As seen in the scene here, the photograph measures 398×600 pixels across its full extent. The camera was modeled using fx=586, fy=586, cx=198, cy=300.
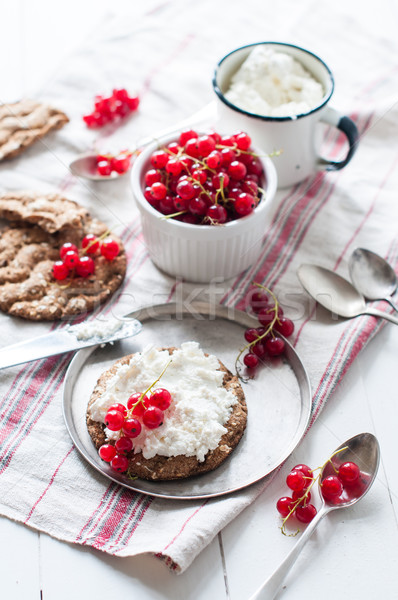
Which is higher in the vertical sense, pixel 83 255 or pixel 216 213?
pixel 216 213

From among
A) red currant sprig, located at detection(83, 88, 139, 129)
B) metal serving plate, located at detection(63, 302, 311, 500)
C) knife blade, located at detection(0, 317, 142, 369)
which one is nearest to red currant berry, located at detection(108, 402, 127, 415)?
metal serving plate, located at detection(63, 302, 311, 500)

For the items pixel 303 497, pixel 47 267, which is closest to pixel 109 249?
pixel 47 267

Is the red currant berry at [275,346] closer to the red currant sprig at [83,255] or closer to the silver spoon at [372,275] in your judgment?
the silver spoon at [372,275]

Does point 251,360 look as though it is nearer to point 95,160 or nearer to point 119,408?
point 119,408

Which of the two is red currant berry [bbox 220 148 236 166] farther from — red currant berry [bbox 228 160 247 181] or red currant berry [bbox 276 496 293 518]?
red currant berry [bbox 276 496 293 518]

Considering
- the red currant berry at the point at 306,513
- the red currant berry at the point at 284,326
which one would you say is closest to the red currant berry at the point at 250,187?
the red currant berry at the point at 284,326

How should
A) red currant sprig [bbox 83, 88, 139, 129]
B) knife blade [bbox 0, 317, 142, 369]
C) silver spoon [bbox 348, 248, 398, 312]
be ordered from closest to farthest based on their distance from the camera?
knife blade [bbox 0, 317, 142, 369] < silver spoon [bbox 348, 248, 398, 312] < red currant sprig [bbox 83, 88, 139, 129]

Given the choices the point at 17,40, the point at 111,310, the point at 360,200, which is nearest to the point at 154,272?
the point at 111,310
